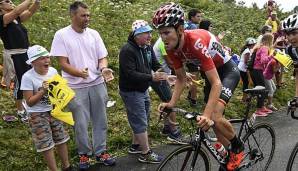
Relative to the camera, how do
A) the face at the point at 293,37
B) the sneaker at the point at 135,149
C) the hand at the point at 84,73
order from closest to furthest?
the face at the point at 293,37 < the hand at the point at 84,73 < the sneaker at the point at 135,149

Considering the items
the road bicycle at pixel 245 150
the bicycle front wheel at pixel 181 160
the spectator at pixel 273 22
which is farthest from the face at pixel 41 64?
the spectator at pixel 273 22

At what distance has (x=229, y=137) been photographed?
16.1 feet

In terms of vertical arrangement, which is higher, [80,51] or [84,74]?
[80,51]

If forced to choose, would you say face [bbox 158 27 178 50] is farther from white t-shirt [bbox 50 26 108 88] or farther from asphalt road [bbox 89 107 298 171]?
asphalt road [bbox 89 107 298 171]

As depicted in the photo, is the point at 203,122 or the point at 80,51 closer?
the point at 203,122

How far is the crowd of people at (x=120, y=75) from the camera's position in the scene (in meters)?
4.45

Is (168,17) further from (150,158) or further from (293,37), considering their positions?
(150,158)

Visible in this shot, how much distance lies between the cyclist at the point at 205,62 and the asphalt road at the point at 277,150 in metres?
1.31

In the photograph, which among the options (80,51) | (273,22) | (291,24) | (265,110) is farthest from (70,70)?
(273,22)

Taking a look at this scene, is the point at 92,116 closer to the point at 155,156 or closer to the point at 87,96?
the point at 87,96

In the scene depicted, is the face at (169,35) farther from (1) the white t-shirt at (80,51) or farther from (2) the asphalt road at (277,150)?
(2) the asphalt road at (277,150)

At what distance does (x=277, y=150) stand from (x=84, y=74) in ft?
12.0

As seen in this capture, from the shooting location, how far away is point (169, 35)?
4336mm

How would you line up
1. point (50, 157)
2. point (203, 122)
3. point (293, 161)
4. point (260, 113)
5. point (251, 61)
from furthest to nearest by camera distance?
point (251, 61) < point (260, 113) < point (50, 157) < point (293, 161) < point (203, 122)
